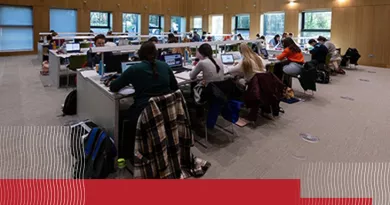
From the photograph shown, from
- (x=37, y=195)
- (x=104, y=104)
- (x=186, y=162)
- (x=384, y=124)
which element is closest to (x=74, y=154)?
(x=104, y=104)

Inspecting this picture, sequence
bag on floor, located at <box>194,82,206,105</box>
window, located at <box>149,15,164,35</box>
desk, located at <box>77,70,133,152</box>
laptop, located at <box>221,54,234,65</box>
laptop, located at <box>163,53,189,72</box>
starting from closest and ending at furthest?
desk, located at <box>77,70,133,152</box>
bag on floor, located at <box>194,82,206,105</box>
laptop, located at <box>163,53,189,72</box>
laptop, located at <box>221,54,234,65</box>
window, located at <box>149,15,164,35</box>

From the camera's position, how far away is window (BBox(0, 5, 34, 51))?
11.3 meters

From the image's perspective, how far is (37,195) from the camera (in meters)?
1.44

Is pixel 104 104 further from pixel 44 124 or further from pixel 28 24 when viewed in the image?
pixel 28 24

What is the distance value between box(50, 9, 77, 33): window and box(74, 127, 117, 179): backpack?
11.7m

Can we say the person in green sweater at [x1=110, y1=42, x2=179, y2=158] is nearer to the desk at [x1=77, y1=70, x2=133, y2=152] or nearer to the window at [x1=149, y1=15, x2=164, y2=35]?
the desk at [x1=77, y1=70, x2=133, y2=152]

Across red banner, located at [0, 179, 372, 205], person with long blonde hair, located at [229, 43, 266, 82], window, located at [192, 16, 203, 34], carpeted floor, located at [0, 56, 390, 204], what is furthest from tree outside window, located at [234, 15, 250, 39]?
red banner, located at [0, 179, 372, 205]

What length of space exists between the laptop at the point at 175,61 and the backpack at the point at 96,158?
6.15ft

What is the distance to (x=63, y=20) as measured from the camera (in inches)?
501

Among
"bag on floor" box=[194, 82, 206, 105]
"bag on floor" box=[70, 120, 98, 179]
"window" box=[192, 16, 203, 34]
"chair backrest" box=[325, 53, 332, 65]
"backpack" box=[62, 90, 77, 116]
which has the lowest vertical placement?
"bag on floor" box=[70, 120, 98, 179]

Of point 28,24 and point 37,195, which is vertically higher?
point 28,24

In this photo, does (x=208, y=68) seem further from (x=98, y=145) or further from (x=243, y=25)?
(x=243, y=25)

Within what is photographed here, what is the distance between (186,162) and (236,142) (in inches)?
35.1

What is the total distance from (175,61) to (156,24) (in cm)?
1218
